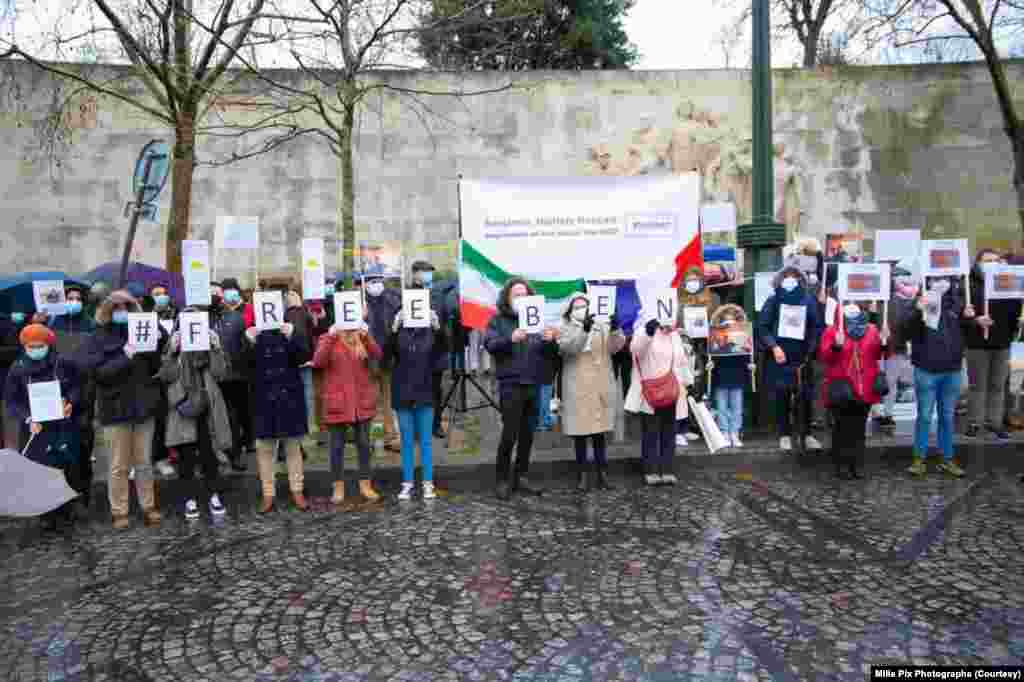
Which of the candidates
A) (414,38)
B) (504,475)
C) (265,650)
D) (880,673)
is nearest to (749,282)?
(504,475)

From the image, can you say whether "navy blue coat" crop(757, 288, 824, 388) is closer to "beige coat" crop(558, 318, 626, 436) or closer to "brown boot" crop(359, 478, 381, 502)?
"beige coat" crop(558, 318, 626, 436)

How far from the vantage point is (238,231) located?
823cm

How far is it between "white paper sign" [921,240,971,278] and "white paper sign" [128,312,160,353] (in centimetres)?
709

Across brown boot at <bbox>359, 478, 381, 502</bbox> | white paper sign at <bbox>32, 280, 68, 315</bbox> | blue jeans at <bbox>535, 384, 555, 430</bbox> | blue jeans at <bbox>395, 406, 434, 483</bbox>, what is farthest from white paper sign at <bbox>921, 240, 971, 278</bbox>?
white paper sign at <bbox>32, 280, 68, 315</bbox>

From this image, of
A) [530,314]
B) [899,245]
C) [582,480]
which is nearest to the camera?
[530,314]

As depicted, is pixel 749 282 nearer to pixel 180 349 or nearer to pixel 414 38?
pixel 414 38

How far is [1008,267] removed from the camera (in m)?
8.35

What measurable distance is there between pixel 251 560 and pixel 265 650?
62.1 inches

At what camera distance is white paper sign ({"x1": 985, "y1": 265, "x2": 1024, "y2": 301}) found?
8.33 metres

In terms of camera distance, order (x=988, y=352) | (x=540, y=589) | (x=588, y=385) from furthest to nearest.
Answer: (x=988, y=352), (x=588, y=385), (x=540, y=589)

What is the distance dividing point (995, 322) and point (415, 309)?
5871 mm

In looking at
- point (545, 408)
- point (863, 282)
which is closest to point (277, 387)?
point (545, 408)

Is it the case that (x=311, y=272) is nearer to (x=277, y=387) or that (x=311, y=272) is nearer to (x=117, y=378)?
(x=277, y=387)

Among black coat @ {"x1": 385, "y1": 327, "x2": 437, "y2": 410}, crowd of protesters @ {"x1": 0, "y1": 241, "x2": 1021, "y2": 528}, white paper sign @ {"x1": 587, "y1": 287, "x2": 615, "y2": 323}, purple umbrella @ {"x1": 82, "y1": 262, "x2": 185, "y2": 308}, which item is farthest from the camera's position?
purple umbrella @ {"x1": 82, "y1": 262, "x2": 185, "y2": 308}
